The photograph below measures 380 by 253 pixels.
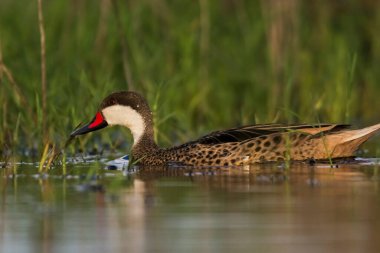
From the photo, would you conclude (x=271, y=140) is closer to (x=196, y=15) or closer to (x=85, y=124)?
(x=85, y=124)

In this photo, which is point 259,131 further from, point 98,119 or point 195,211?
point 195,211

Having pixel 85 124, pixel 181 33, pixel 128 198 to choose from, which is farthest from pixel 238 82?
pixel 128 198

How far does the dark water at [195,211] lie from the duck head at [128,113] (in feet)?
4.93

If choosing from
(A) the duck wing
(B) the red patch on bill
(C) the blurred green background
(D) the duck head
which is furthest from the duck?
(C) the blurred green background

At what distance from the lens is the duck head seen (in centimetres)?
1195

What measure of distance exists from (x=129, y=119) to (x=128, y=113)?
8 cm

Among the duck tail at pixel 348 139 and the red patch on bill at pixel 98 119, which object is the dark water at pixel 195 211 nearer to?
the duck tail at pixel 348 139

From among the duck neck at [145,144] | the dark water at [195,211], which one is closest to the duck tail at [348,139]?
the dark water at [195,211]

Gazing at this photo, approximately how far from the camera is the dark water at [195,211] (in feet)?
21.7

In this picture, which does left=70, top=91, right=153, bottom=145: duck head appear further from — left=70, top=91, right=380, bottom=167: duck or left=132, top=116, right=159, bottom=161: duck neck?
left=70, top=91, right=380, bottom=167: duck

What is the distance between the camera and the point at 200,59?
1501cm

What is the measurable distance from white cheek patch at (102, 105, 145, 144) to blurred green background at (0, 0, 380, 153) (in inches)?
39.2

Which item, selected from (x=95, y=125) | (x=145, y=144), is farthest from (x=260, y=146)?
(x=95, y=125)

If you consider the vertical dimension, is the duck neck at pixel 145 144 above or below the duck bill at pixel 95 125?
below
